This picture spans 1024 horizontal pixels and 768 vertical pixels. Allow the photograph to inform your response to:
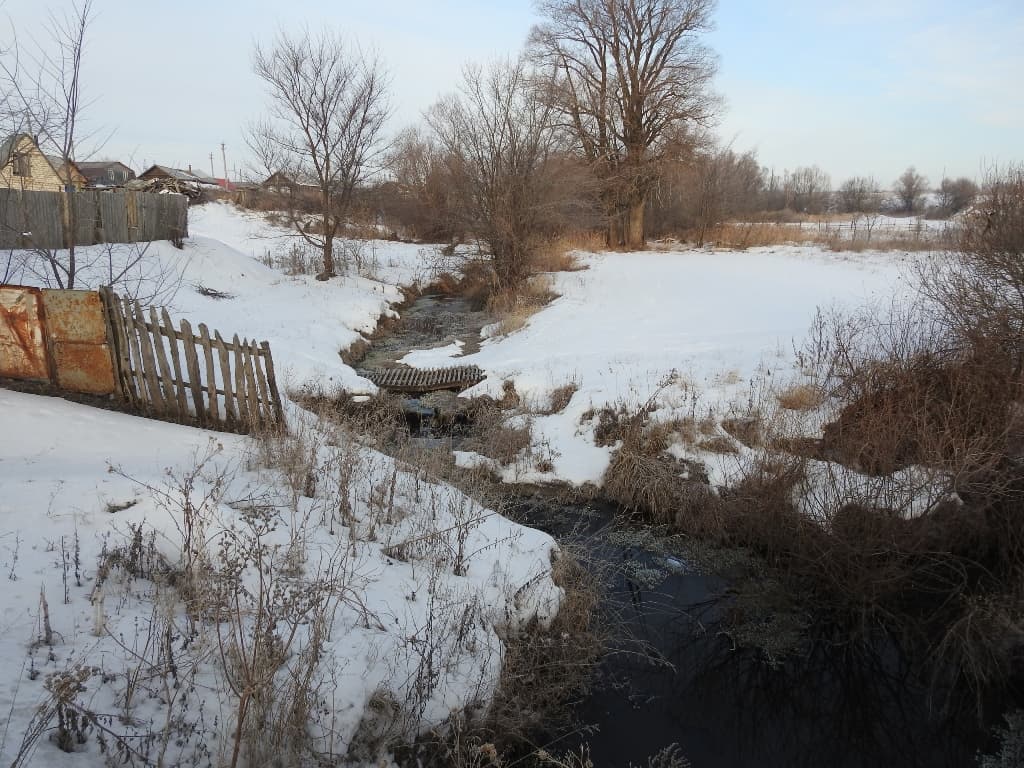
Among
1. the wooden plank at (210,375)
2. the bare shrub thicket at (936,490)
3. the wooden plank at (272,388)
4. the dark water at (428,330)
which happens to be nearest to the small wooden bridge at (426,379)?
the dark water at (428,330)

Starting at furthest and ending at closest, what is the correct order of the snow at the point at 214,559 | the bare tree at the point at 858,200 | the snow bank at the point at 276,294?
the bare tree at the point at 858,200
the snow bank at the point at 276,294
the snow at the point at 214,559

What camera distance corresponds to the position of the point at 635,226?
30.4 m

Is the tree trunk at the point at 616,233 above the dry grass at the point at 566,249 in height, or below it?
above

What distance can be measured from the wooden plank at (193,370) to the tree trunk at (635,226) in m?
25.5

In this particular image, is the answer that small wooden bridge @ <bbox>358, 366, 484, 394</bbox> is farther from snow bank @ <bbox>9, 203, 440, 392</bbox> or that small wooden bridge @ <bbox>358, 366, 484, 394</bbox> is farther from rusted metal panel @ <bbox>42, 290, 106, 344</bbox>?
rusted metal panel @ <bbox>42, 290, 106, 344</bbox>

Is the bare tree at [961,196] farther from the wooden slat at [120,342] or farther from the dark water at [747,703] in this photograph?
the wooden slat at [120,342]

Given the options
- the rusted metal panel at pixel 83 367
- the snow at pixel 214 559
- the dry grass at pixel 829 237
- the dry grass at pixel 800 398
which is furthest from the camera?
the dry grass at pixel 829 237

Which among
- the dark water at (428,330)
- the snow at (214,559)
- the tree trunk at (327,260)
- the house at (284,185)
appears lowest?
the snow at (214,559)

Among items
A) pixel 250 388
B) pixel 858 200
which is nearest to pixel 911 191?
pixel 858 200

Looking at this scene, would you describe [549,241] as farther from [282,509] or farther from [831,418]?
[282,509]

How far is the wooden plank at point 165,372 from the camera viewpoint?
681 cm

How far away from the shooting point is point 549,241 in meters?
22.9

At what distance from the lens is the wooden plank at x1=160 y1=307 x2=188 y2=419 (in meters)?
6.84

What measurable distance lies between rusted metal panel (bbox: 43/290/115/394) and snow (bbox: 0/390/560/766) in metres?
0.34
